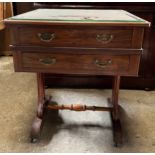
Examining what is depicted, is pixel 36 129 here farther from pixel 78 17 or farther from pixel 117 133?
pixel 78 17

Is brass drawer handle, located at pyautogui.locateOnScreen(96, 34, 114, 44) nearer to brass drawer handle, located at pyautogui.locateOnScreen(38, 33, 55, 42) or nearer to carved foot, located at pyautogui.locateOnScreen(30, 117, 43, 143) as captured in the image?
brass drawer handle, located at pyautogui.locateOnScreen(38, 33, 55, 42)

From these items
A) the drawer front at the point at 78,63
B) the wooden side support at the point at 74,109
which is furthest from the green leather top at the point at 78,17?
the wooden side support at the point at 74,109

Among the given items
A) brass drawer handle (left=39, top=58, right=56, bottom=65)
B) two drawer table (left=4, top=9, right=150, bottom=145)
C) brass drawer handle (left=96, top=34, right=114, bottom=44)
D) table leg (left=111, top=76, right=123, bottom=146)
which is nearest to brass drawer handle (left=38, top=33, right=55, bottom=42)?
two drawer table (left=4, top=9, right=150, bottom=145)

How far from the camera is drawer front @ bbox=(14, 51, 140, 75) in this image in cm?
103

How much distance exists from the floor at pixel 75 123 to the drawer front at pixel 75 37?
622 mm

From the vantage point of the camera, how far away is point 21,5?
2.55m

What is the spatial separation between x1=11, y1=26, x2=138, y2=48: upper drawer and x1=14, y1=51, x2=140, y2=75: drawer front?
2.2 inches

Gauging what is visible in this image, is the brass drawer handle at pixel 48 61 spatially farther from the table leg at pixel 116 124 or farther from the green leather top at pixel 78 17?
the table leg at pixel 116 124

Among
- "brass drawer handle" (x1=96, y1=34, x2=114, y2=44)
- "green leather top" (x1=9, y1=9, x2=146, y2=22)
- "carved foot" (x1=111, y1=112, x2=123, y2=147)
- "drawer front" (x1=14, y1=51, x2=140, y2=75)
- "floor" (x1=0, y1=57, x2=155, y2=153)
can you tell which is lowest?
"floor" (x1=0, y1=57, x2=155, y2=153)

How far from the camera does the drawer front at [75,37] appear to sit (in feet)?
3.21

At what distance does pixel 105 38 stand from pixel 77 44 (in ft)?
0.47

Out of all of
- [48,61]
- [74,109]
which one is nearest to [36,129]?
[74,109]

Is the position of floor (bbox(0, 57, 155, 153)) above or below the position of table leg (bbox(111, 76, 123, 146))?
below

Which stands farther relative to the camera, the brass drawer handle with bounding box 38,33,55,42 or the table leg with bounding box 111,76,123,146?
the table leg with bounding box 111,76,123,146
